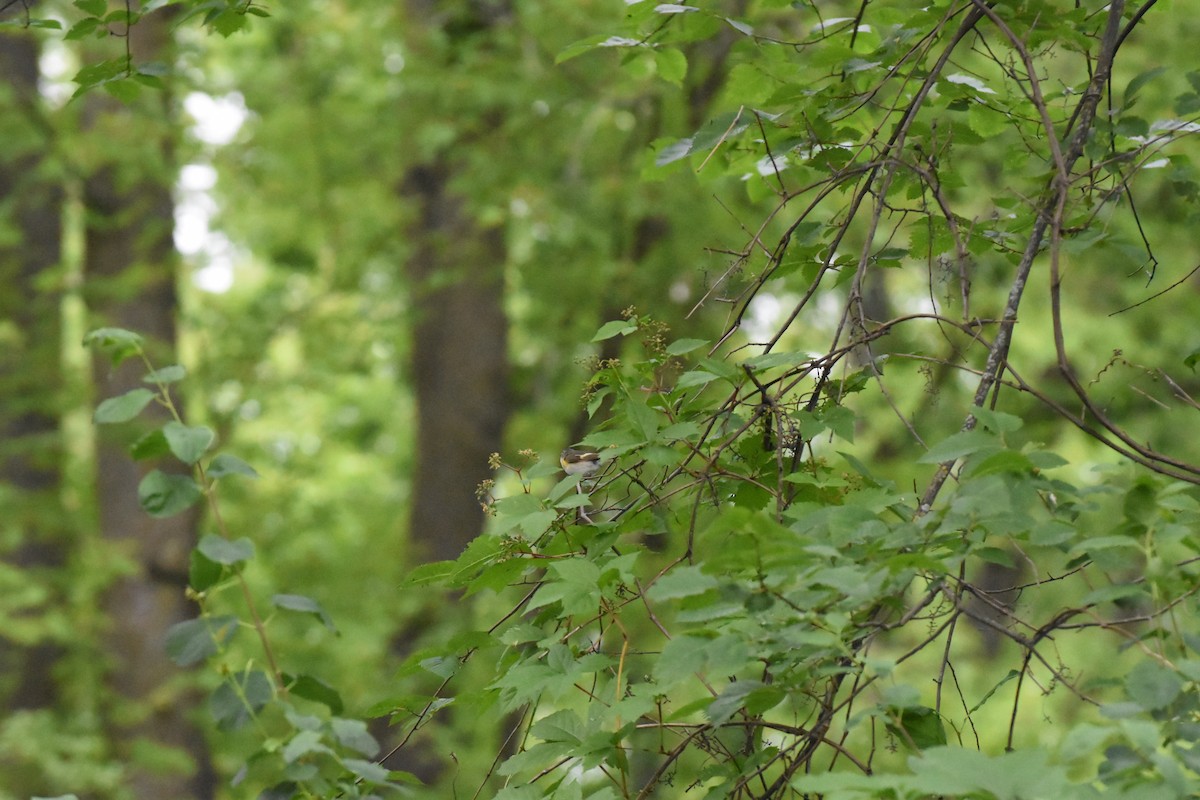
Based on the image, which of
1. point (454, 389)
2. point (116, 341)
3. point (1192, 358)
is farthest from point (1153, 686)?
point (454, 389)

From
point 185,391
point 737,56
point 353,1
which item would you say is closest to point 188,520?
point 185,391

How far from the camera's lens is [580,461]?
6.32 feet

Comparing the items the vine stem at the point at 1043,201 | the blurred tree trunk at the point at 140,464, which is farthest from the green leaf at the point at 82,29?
the blurred tree trunk at the point at 140,464

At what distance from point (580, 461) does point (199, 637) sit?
68 cm

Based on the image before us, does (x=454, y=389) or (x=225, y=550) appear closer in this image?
(x=225, y=550)

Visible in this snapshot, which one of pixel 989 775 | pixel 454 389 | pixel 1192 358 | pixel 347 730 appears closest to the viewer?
pixel 989 775

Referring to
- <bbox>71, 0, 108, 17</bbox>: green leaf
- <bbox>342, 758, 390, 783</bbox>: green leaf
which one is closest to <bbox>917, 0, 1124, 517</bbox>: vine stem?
<bbox>342, 758, 390, 783</bbox>: green leaf

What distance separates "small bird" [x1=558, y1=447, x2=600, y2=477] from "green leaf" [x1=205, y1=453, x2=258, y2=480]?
1.80 feet

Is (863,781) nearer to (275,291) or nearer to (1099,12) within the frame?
(1099,12)

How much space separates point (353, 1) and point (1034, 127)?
23.3 ft

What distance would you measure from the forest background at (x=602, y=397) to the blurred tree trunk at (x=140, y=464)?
34 millimetres

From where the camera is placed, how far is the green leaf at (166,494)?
1.45 meters

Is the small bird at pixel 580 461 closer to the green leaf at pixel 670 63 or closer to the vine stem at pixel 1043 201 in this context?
the vine stem at pixel 1043 201

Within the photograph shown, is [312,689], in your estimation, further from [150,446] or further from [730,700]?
[730,700]
